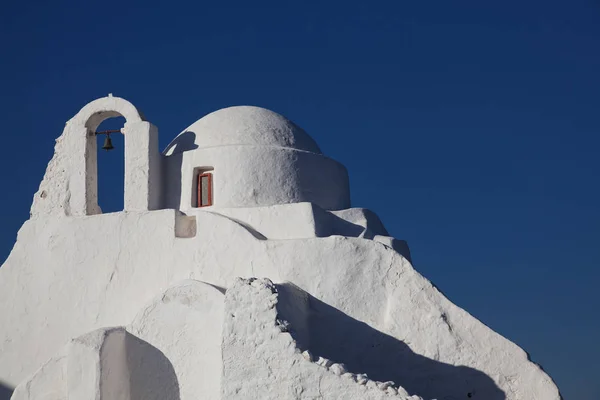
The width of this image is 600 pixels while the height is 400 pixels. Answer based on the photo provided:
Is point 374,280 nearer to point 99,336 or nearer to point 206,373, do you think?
point 206,373

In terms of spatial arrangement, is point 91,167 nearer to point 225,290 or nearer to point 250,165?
point 250,165

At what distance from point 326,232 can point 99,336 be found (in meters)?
4.12

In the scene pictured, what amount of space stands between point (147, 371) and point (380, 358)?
358 centimetres

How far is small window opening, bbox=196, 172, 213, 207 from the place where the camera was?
55.1ft

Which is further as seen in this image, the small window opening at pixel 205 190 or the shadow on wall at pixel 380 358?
the small window opening at pixel 205 190

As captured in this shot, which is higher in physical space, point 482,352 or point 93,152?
point 93,152

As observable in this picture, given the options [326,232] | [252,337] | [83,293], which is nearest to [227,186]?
[326,232]

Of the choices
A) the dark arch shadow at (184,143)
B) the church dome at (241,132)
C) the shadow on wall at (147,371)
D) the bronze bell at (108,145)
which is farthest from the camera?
the bronze bell at (108,145)

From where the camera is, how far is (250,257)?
47.9ft

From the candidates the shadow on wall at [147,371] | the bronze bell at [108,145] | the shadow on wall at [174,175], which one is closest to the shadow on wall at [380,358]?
the shadow on wall at [147,371]

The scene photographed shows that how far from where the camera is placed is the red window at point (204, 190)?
16.8m

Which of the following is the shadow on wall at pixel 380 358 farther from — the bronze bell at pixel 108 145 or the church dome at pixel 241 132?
the bronze bell at pixel 108 145

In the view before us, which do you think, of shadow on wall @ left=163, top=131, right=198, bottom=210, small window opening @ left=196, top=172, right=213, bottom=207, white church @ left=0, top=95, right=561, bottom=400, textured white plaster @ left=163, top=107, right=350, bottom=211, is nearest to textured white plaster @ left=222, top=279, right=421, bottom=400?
white church @ left=0, top=95, right=561, bottom=400

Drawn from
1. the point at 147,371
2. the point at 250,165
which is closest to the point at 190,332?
the point at 147,371
